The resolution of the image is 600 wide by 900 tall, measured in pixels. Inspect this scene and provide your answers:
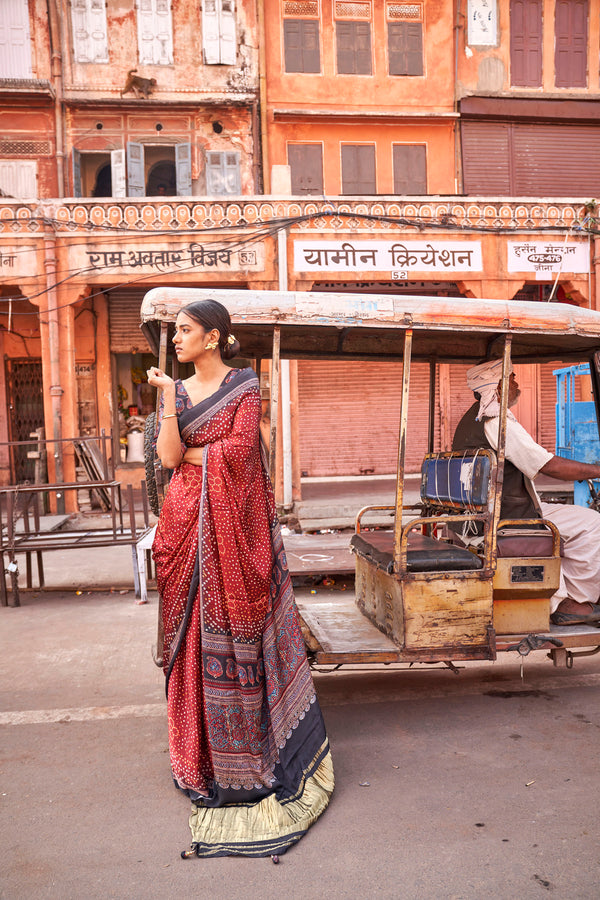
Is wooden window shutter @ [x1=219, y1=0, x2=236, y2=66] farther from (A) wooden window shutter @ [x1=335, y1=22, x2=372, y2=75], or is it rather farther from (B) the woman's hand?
(B) the woman's hand

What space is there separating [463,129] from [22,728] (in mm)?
15888

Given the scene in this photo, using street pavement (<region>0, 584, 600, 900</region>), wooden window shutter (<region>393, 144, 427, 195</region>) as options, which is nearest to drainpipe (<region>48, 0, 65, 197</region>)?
wooden window shutter (<region>393, 144, 427, 195</region>)

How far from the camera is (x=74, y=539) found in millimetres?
7668

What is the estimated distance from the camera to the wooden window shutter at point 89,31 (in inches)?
595

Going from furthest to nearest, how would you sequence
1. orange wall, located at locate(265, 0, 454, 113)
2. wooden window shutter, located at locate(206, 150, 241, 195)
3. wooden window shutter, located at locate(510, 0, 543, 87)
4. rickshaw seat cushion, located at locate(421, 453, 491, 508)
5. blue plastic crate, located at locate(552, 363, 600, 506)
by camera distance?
wooden window shutter, located at locate(510, 0, 543, 87)
orange wall, located at locate(265, 0, 454, 113)
wooden window shutter, located at locate(206, 150, 241, 195)
blue plastic crate, located at locate(552, 363, 600, 506)
rickshaw seat cushion, located at locate(421, 453, 491, 508)

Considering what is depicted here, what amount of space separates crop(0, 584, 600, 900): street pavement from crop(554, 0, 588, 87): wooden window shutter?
15702 millimetres

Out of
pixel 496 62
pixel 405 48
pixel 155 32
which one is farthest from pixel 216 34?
pixel 496 62

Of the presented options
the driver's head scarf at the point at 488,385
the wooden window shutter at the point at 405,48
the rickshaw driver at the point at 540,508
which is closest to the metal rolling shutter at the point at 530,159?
the wooden window shutter at the point at 405,48

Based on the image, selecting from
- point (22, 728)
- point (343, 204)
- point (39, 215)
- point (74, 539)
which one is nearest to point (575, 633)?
point (22, 728)

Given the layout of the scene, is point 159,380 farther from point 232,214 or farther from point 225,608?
point 232,214

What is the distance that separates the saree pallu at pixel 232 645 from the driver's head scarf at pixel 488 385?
1622 mm

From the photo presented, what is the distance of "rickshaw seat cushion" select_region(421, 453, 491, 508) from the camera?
4027mm

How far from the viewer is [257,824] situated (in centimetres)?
288

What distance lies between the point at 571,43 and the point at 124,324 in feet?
39.2
